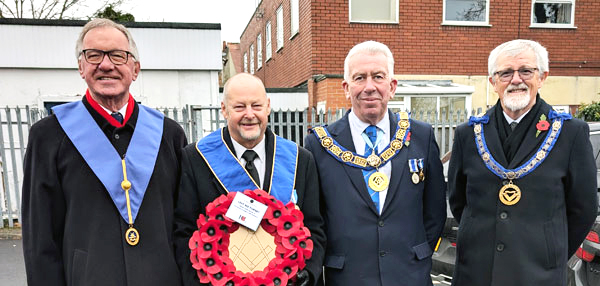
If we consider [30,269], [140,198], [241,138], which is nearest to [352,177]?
[241,138]

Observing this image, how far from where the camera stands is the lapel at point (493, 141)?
2184 mm

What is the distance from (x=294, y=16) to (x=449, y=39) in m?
4.26

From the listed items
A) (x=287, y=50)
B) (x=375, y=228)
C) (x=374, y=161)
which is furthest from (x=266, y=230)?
(x=287, y=50)

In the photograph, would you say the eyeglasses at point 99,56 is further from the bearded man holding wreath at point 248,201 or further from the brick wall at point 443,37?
the brick wall at point 443,37

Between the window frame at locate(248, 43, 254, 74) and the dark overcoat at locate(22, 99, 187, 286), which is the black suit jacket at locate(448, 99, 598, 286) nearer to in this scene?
the dark overcoat at locate(22, 99, 187, 286)

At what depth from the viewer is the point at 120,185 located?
1.93 metres

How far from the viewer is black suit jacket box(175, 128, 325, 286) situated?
2066 millimetres

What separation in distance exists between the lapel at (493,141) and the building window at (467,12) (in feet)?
27.5

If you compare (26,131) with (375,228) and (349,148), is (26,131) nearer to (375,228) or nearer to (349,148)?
(349,148)

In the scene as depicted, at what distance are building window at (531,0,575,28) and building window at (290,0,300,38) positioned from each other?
5.90 meters

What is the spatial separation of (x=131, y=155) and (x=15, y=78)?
7.90 metres

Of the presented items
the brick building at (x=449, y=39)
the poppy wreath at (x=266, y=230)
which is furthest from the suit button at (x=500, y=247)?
the brick building at (x=449, y=39)

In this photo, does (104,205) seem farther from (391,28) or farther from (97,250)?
(391,28)

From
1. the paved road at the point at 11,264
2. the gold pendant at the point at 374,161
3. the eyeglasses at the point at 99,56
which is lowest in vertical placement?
the paved road at the point at 11,264
